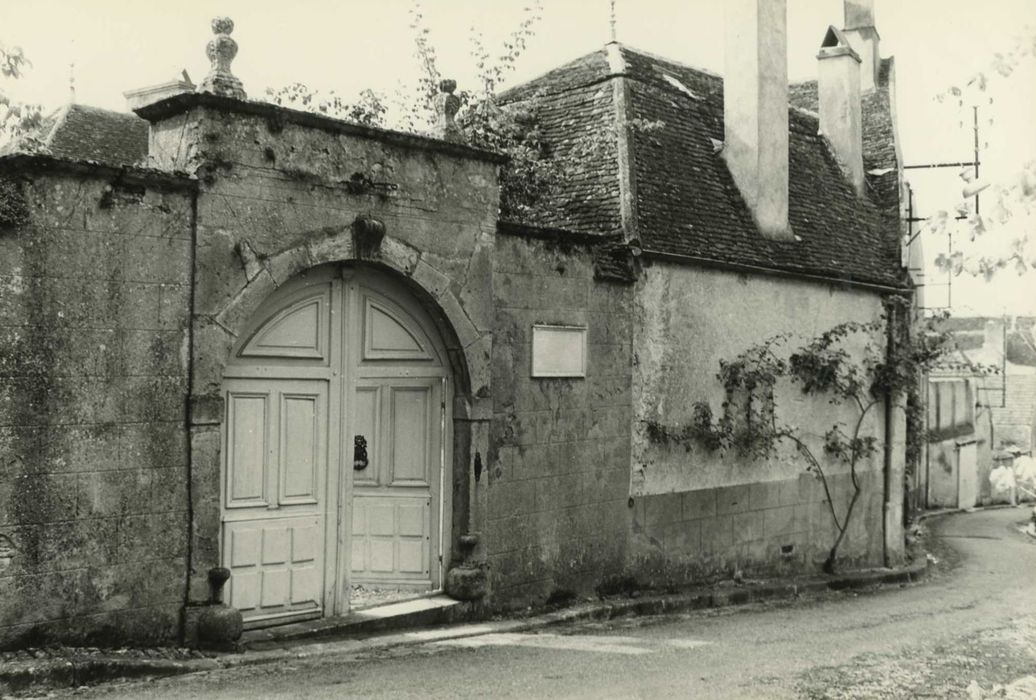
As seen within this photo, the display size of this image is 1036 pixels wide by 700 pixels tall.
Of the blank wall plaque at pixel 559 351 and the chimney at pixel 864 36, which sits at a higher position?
the chimney at pixel 864 36

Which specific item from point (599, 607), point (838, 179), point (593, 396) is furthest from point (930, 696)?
point (838, 179)

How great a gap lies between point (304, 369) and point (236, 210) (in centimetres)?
133

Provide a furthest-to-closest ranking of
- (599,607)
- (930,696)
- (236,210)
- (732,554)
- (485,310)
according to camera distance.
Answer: (732,554), (599,607), (485,310), (236,210), (930,696)

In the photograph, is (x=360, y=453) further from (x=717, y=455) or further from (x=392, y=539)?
(x=717, y=455)

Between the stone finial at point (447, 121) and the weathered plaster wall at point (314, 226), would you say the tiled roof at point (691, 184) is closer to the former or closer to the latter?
the stone finial at point (447, 121)

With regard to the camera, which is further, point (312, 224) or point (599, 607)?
point (599, 607)

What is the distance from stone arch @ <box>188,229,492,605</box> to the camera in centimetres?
727

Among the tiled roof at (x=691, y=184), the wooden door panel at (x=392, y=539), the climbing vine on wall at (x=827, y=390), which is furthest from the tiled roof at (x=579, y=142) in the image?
the wooden door panel at (x=392, y=539)

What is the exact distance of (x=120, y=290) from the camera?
6.91 m

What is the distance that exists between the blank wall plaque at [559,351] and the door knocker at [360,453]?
1.79 meters

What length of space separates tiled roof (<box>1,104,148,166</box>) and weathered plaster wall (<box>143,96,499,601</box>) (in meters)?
10.9

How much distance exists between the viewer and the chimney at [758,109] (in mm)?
13656

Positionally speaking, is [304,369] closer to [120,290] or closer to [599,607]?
[120,290]

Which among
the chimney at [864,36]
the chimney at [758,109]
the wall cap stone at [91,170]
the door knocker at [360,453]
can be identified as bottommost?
the door knocker at [360,453]
